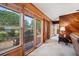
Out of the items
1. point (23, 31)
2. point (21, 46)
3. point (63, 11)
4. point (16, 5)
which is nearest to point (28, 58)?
point (21, 46)

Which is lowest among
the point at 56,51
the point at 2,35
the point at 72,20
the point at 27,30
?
the point at 56,51

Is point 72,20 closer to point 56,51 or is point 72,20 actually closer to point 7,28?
point 56,51

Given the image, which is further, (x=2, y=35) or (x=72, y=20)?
(x=72, y=20)

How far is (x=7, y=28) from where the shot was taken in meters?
2.61

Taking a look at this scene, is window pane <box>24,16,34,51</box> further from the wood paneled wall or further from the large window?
the wood paneled wall

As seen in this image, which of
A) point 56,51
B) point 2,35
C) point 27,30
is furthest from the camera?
point 27,30

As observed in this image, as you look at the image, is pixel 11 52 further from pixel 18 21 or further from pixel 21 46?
pixel 18 21

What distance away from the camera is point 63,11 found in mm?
3727

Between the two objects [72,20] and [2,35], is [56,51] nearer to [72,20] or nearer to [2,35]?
[72,20]

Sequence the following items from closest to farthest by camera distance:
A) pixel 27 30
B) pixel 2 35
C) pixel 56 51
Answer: pixel 2 35
pixel 56 51
pixel 27 30

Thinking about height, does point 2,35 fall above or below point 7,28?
below

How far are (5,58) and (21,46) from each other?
0.79 m

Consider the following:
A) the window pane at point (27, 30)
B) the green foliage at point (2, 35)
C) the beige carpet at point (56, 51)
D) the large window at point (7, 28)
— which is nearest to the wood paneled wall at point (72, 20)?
the beige carpet at point (56, 51)

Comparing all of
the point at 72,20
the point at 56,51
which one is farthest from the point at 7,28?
the point at 72,20
